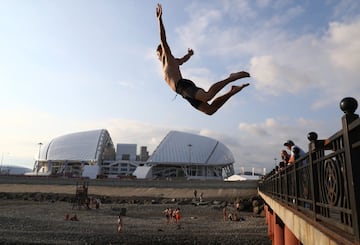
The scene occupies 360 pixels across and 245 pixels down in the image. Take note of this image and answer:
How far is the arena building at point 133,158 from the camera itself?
106 m

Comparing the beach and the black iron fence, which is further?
the beach

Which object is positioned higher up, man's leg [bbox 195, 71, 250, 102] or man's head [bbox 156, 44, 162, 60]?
man's head [bbox 156, 44, 162, 60]

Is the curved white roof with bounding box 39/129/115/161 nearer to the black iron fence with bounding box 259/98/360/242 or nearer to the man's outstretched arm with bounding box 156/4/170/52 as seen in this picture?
the man's outstretched arm with bounding box 156/4/170/52

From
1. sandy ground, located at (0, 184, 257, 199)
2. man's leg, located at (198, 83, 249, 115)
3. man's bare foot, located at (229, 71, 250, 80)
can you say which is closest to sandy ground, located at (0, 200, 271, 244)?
sandy ground, located at (0, 184, 257, 199)

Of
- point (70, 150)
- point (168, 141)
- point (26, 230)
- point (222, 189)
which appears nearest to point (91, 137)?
point (70, 150)

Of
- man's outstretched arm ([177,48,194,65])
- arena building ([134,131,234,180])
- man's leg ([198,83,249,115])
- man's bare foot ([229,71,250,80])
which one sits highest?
arena building ([134,131,234,180])

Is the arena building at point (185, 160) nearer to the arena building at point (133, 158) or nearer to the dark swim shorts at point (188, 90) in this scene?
the arena building at point (133, 158)

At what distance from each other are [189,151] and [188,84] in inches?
4054

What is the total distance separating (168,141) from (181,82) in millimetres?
106516

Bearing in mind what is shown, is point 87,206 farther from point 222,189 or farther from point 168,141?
point 168,141

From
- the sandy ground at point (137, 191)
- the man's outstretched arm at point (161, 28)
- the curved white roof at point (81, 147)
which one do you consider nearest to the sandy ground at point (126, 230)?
the sandy ground at point (137, 191)

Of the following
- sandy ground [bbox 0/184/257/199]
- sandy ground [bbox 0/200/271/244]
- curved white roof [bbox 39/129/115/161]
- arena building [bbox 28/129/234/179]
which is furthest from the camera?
curved white roof [bbox 39/129/115/161]

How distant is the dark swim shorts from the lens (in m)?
5.63

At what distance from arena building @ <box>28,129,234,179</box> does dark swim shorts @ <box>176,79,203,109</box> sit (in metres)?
95.4
